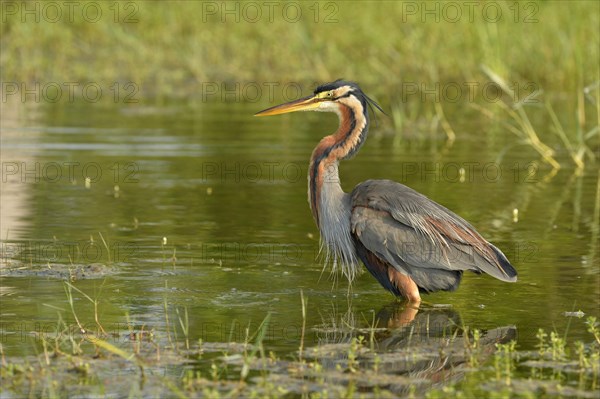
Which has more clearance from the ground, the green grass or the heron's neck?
the green grass

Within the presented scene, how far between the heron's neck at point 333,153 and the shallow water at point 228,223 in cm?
58

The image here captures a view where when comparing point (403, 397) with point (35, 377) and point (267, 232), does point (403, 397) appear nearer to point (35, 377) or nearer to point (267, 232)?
point (35, 377)

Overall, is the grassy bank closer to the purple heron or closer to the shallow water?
the shallow water

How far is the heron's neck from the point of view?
335 inches

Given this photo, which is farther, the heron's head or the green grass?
the green grass

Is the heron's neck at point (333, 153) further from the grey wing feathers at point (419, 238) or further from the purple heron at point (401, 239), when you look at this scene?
the grey wing feathers at point (419, 238)

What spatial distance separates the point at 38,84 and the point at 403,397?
16.1 m

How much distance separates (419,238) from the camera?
800cm

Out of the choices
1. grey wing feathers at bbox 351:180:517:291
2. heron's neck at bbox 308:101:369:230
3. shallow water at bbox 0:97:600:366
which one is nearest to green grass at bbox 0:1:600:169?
shallow water at bbox 0:97:600:366

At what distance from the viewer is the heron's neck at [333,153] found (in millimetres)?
8516

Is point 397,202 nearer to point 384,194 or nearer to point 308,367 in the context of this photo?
point 384,194

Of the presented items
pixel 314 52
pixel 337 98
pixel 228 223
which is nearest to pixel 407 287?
pixel 337 98

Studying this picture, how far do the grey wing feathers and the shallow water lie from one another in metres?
0.26

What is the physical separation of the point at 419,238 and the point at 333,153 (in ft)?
3.30
